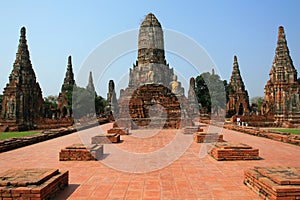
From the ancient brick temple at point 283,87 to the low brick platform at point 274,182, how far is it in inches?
810

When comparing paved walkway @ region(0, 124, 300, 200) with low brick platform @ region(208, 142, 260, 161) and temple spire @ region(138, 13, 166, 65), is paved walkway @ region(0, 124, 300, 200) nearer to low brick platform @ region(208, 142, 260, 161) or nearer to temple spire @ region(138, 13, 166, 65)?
low brick platform @ region(208, 142, 260, 161)

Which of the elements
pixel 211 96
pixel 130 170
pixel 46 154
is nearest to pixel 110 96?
pixel 211 96

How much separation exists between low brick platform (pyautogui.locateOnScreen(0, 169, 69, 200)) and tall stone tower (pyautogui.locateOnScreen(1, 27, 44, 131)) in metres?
17.9

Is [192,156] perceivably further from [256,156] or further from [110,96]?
[110,96]

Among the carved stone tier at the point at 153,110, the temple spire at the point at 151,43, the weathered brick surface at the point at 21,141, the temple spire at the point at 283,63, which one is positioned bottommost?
the weathered brick surface at the point at 21,141

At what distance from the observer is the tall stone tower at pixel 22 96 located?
21942 mm

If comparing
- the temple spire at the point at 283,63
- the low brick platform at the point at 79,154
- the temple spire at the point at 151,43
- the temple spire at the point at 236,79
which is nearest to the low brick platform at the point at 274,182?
the low brick platform at the point at 79,154

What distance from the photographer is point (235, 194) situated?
453 cm

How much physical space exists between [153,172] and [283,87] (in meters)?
22.6

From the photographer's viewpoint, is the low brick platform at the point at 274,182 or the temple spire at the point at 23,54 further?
the temple spire at the point at 23,54

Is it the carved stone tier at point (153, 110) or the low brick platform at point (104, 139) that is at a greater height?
the carved stone tier at point (153, 110)

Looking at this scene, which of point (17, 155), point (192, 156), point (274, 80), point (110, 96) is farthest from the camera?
point (110, 96)

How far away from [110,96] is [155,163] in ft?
120

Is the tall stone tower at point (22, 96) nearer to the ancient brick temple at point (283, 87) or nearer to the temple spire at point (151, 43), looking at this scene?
the temple spire at point (151, 43)
